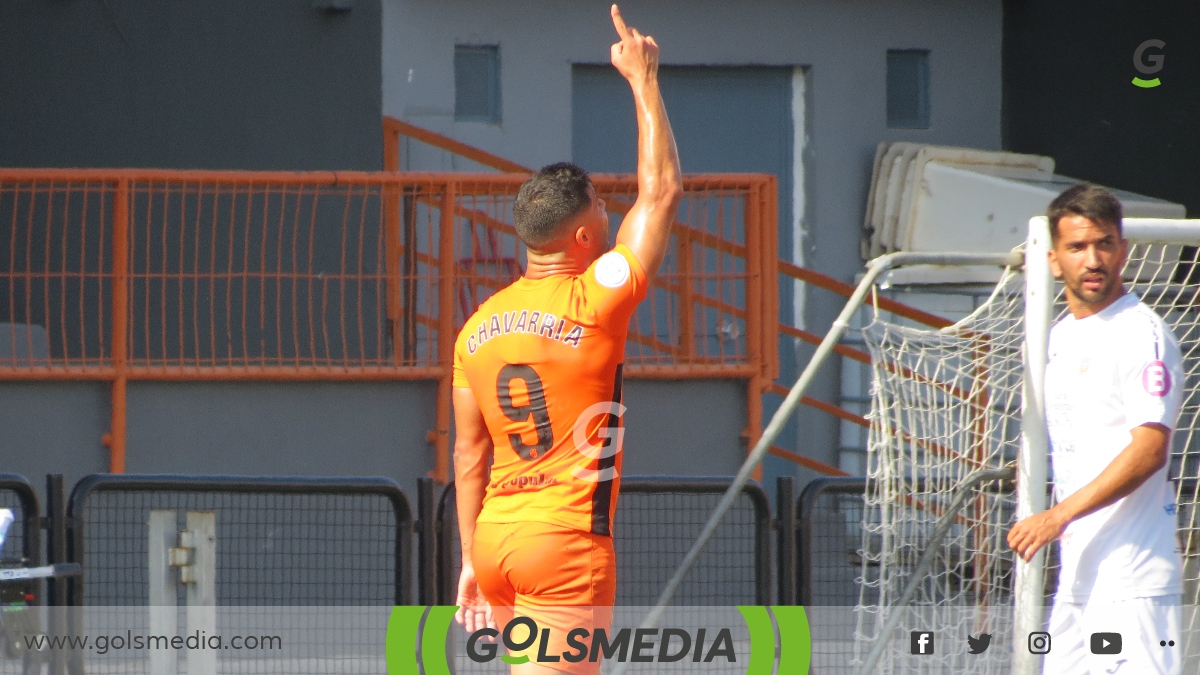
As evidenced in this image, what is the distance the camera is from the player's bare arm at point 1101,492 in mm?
4246

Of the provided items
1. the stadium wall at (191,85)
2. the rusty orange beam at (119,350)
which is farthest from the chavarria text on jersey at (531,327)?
the stadium wall at (191,85)

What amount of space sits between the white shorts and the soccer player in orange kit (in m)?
1.56

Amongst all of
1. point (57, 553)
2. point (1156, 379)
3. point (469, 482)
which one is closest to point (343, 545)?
point (57, 553)

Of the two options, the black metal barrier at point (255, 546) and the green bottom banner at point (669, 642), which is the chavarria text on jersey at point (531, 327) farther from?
the black metal barrier at point (255, 546)

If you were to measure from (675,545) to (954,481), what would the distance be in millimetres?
1548

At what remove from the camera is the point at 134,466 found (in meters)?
7.84

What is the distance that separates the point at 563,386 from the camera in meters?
4.07

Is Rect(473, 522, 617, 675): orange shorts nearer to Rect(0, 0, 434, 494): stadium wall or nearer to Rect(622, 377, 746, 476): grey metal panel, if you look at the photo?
Rect(622, 377, 746, 476): grey metal panel

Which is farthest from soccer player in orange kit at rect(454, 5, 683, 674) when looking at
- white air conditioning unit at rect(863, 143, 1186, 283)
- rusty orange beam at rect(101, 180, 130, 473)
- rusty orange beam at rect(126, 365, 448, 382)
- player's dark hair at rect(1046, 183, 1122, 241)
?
white air conditioning unit at rect(863, 143, 1186, 283)

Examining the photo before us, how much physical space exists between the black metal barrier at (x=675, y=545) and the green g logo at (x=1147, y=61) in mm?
5795

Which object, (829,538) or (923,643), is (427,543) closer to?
(829,538)

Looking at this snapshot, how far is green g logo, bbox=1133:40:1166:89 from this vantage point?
11.1 metres

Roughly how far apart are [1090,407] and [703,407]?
12.2ft

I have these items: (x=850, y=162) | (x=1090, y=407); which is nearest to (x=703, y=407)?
(x=1090, y=407)
